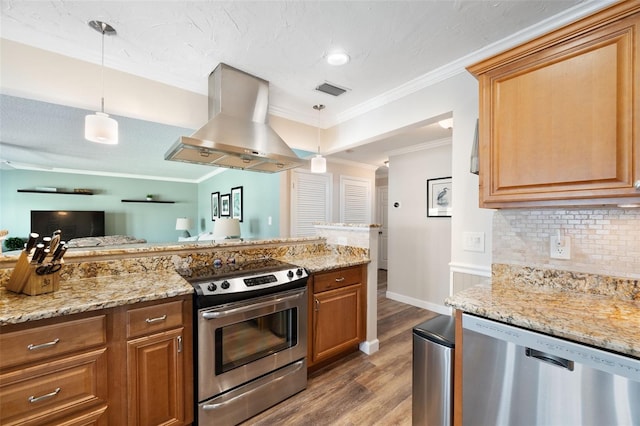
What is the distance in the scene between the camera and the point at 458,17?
5.02 ft

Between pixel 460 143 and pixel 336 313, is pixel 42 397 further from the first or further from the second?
pixel 460 143

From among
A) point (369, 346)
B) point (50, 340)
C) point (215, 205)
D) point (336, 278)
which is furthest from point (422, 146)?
point (215, 205)

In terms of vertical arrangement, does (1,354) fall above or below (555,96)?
below

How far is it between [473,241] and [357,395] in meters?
1.41

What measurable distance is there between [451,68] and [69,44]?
8.87 feet

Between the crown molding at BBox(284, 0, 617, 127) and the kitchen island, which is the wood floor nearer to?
the kitchen island

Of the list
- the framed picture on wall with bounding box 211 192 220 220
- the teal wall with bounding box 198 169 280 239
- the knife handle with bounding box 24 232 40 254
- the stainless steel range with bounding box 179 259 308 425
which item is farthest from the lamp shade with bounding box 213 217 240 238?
the knife handle with bounding box 24 232 40 254

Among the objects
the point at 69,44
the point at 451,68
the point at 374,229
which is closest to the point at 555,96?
the point at 451,68

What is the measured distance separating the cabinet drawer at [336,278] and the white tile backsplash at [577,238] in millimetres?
1090

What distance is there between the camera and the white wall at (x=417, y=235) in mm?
3602

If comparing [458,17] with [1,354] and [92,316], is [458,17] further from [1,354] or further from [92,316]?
[1,354]

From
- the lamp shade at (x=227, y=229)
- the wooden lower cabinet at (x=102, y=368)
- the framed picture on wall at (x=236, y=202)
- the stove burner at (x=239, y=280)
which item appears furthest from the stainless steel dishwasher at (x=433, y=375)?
the framed picture on wall at (x=236, y=202)

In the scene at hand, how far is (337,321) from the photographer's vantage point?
89.0 inches

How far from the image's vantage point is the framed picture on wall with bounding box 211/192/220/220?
6.40 metres
